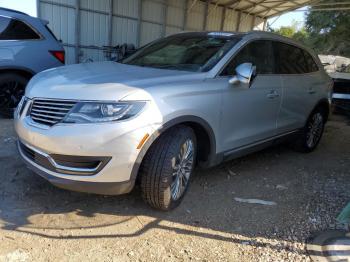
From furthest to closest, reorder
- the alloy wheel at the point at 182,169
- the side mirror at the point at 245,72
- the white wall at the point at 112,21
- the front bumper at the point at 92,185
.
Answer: the white wall at the point at 112,21 → the side mirror at the point at 245,72 → the alloy wheel at the point at 182,169 → the front bumper at the point at 92,185

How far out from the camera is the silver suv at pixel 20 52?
610 centimetres

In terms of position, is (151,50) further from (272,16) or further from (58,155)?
(272,16)

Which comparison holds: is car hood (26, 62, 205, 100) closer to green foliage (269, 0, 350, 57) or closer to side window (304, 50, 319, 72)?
side window (304, 50, 319, 72)

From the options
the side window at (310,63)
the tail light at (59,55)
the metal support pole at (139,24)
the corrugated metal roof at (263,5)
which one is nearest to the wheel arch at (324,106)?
the side window at (310,63)

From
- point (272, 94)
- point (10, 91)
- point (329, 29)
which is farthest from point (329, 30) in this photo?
point (10, 91)

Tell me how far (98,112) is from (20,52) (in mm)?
4069

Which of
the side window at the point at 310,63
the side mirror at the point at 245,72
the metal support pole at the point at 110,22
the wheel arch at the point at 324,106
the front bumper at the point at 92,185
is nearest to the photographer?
the front bumper at the point at 92,185

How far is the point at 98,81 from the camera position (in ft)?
10.4

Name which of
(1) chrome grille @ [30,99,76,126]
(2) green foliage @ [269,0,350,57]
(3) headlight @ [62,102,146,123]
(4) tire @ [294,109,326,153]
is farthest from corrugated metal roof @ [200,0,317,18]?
(3) headlight @ [62,102,146,123]

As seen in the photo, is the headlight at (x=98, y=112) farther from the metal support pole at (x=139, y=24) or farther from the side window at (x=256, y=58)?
the metal support pole at (x=139, y=24)

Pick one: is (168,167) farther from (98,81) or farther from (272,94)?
(272,94)

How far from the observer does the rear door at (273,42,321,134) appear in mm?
4789

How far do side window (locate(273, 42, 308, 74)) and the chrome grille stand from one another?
2828 mm

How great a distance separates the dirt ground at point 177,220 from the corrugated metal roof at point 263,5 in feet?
49.6
